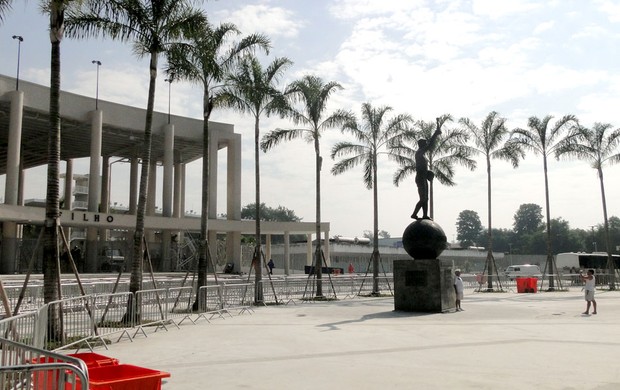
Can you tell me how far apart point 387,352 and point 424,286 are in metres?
9.20

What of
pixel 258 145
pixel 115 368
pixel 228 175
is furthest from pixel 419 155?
pixel 228 175

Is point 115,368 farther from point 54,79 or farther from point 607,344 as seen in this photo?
point 607,344

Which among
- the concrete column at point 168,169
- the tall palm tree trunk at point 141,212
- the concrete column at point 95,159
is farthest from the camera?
the concrete column at point 168,169

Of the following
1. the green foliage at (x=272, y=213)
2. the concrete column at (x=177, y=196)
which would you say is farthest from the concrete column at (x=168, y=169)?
the green foliage at (x=272, y=213)

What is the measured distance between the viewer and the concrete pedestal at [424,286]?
19.3 meters

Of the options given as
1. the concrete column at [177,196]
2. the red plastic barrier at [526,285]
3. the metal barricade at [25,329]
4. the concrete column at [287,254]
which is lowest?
the red plastic barrier at [526,285]

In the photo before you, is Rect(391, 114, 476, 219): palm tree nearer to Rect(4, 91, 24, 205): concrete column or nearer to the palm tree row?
the palm tree row

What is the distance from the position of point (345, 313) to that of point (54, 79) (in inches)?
465

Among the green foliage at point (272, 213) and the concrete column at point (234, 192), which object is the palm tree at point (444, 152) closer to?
the concrete column at point (234, 192)

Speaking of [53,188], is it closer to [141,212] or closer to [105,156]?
[141,212]

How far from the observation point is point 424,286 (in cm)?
1959

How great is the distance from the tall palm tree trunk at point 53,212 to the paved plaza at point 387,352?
1.50m

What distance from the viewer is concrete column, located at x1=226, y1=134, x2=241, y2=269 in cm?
4194

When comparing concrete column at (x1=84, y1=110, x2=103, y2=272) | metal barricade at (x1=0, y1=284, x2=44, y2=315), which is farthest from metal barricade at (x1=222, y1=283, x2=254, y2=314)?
concrete column at (x1=84, y1=110, x2=103, y2=272)
